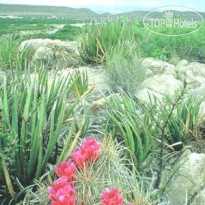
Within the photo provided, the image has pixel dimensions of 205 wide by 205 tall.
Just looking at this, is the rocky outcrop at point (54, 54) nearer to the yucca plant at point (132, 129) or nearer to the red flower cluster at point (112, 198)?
the yucca plant at point (132, 129)

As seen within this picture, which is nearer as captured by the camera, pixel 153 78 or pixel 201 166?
pixel 201 166

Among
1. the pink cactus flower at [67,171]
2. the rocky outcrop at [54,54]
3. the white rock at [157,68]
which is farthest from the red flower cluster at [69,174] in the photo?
the rocky outcrop at [54,54]

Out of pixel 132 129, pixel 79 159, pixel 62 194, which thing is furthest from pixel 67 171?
pixel 132 129

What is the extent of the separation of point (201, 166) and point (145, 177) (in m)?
0.46

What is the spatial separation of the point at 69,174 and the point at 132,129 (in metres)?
1.25

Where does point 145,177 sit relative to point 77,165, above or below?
below

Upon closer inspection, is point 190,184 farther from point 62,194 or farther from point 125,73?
point 125,73

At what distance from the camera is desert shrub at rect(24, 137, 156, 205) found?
2.88 meters

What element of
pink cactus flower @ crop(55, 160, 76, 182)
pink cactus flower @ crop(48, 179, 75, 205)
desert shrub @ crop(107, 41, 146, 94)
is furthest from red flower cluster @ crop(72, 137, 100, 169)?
desert shrub @ crop(107, 41, 146, 94)

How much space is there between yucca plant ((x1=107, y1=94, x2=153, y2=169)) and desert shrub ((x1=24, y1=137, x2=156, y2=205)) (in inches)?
12.8

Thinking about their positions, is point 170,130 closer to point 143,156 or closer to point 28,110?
point 143,156

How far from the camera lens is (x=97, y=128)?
427 cm

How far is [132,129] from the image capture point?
3.95 metres

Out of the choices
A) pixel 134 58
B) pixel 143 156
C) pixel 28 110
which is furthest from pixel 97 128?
pixel 134 58
